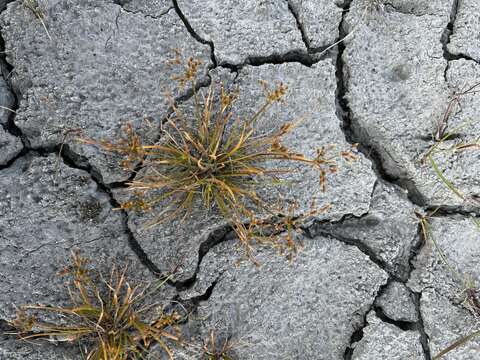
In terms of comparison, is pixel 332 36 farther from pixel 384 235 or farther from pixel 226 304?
pixel 226 304

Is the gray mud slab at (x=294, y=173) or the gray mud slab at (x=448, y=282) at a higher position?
the gray mud slab at (x=294, y=173)

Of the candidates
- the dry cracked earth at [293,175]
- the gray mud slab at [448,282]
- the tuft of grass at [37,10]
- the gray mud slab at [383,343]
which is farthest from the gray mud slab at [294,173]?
the tuft of grass at [37,10]

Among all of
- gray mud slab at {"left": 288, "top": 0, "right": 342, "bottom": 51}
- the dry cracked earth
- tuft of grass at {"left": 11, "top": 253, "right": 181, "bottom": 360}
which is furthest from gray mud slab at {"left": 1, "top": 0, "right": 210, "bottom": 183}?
gray mud slab at {"left": 288, "top": 0, "right": 342, "bottom": 51}

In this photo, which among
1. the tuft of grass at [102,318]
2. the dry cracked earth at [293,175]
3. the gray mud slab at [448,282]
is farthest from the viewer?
the gray mud slab at [448,282]

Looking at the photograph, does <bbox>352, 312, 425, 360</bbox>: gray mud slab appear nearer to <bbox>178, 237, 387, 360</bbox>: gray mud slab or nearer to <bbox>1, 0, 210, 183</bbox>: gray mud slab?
<bbox>178, 237, 387, 360</bbox>: gray mud slab

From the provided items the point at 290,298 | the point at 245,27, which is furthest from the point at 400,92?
the point at 290,298

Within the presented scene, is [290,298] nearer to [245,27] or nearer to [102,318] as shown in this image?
[102,318]

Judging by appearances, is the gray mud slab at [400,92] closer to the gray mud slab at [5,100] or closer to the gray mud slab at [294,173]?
the gray mud slab at [294,173]
